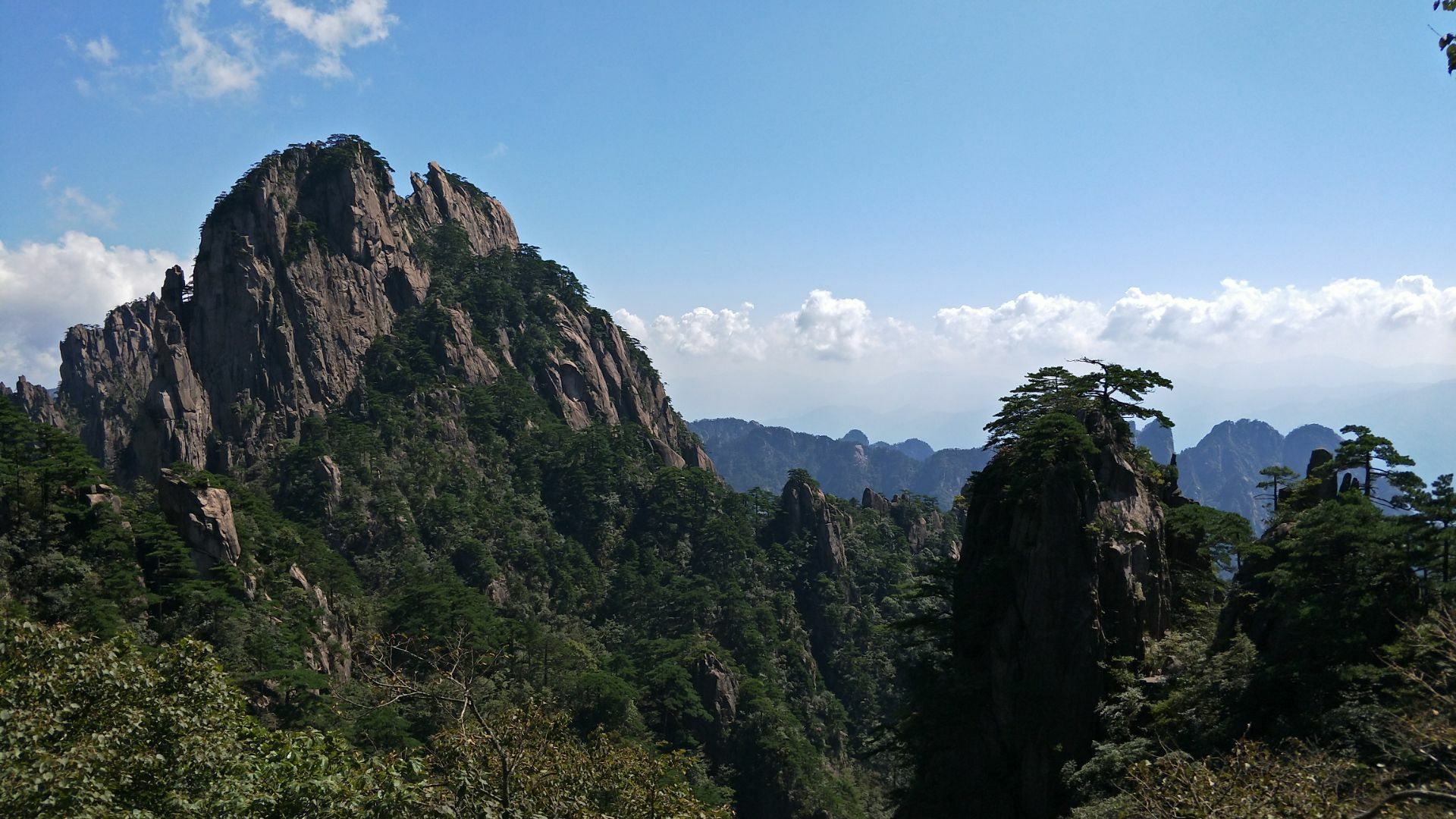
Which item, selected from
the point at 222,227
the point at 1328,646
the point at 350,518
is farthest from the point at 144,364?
the point at 1328,646

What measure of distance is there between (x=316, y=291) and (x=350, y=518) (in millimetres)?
28951

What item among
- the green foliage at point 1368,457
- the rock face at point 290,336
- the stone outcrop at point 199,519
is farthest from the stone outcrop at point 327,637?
the green foliage at point 1368,457

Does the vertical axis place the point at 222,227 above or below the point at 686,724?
above

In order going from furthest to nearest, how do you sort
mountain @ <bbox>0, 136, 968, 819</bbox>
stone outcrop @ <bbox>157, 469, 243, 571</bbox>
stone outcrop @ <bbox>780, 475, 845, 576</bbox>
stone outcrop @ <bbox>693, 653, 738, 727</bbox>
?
stone outcrop @ <bbox>780, 475, 845, 576</bbox>
stone outcrop @ <bbox>693, 653, 738, 727</bbox>
stone outcrop @ <bbox>157, 469, 243, 571</bbox>
mountain @ <bbox>0, 136, 968, 819</bbox>

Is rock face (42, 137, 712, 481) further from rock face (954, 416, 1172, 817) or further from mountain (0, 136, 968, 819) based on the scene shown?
rock face (954, 416, 1172, 817)

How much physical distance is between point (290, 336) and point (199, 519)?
44188mm

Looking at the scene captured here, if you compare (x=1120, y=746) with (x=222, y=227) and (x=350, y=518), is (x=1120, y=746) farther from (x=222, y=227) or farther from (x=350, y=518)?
(x=222, y=227)

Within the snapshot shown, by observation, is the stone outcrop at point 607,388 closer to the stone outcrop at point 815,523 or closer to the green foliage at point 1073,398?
the stone outcrop at point 815,523

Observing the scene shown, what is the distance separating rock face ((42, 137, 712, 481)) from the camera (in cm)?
8238

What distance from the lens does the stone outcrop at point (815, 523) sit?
9644 cm

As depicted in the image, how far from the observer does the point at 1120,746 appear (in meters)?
22.5

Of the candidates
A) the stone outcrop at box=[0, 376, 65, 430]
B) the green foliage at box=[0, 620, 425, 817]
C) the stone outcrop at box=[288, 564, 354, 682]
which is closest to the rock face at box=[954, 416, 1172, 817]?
the green foliage at box=[0, 620, 425, 817]

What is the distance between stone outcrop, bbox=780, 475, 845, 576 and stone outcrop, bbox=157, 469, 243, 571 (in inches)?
2428

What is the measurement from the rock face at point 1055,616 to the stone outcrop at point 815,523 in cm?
6710
